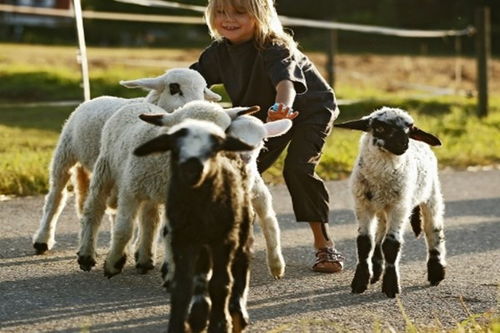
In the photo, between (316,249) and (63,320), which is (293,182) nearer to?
(316,249)

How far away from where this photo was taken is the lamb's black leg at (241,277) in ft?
15.9

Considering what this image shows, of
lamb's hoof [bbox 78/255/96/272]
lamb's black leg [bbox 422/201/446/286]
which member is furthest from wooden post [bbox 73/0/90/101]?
lamb's black leg [bbox 422/201/446/286]

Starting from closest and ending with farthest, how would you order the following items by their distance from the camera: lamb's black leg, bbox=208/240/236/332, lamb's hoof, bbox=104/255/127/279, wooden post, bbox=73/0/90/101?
lamb's black leg, bbox=208/240/236/332, lamb's hoof, bbox=104/255/127/279, wooden post, bbox=73/0/90/101

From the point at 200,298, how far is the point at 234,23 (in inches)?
99.5

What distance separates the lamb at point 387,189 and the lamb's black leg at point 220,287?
1.47 metres

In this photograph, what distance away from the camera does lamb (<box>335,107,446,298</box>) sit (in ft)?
19.6

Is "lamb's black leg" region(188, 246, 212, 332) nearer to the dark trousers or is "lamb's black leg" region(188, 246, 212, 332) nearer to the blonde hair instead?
the dark trousers

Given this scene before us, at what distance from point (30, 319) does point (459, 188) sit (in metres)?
6.11

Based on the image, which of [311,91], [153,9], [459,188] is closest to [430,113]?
[459,188]

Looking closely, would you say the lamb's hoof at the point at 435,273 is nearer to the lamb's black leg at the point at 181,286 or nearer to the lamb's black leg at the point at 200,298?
the lamb's black leg at the point at 200,298

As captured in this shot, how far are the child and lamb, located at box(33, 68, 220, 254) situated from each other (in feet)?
1.69

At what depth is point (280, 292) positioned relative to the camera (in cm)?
600

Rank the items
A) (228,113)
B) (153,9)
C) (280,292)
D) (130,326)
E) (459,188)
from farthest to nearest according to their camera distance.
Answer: (153,9) → (459,188) → (280,292) → (228,113) → (130,326)

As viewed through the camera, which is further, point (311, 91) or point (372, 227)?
point (311, 91)
